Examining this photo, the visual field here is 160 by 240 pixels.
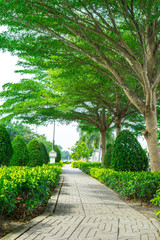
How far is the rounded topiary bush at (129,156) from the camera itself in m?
10.0

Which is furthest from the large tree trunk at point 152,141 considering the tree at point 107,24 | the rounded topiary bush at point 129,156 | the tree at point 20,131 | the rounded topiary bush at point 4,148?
the tree at point 20,131

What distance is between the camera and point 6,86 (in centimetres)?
1889

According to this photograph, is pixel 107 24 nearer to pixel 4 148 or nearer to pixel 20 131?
pixel 4 148

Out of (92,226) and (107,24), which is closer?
(92,226)

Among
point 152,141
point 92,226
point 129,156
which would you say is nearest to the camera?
point 92,226

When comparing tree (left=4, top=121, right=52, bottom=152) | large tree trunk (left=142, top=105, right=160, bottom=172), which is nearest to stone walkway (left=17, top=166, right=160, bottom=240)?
large tree trunk (left=142, top=105, right=160, bottom=172)

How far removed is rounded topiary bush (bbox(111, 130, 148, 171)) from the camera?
1005 centimetres

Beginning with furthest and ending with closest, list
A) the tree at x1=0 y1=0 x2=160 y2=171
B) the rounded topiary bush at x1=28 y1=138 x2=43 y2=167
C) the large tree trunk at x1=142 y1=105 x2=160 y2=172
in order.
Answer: the rounded topiary bush at x1=28 y1=138 x2=43 y2=167 < the large tree trunk at x1=142 y1=105 x2=160 y2=172 < the tree at x1=0 y1=0 x2=160 y2=171

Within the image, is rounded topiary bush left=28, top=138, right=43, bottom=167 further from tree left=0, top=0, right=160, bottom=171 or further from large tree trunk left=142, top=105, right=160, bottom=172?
large tree trunk left=142, top=105, right=160, bottom=172

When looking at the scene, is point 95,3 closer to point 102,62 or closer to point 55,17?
point 55,17

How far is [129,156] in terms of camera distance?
1007 cm

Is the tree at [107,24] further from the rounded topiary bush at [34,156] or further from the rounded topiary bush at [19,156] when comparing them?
the rounded topiary bush at [34,156]

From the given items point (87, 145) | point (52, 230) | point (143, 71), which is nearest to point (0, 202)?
point (52, 230)

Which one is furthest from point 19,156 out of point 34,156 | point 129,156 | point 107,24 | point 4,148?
point 107,24
